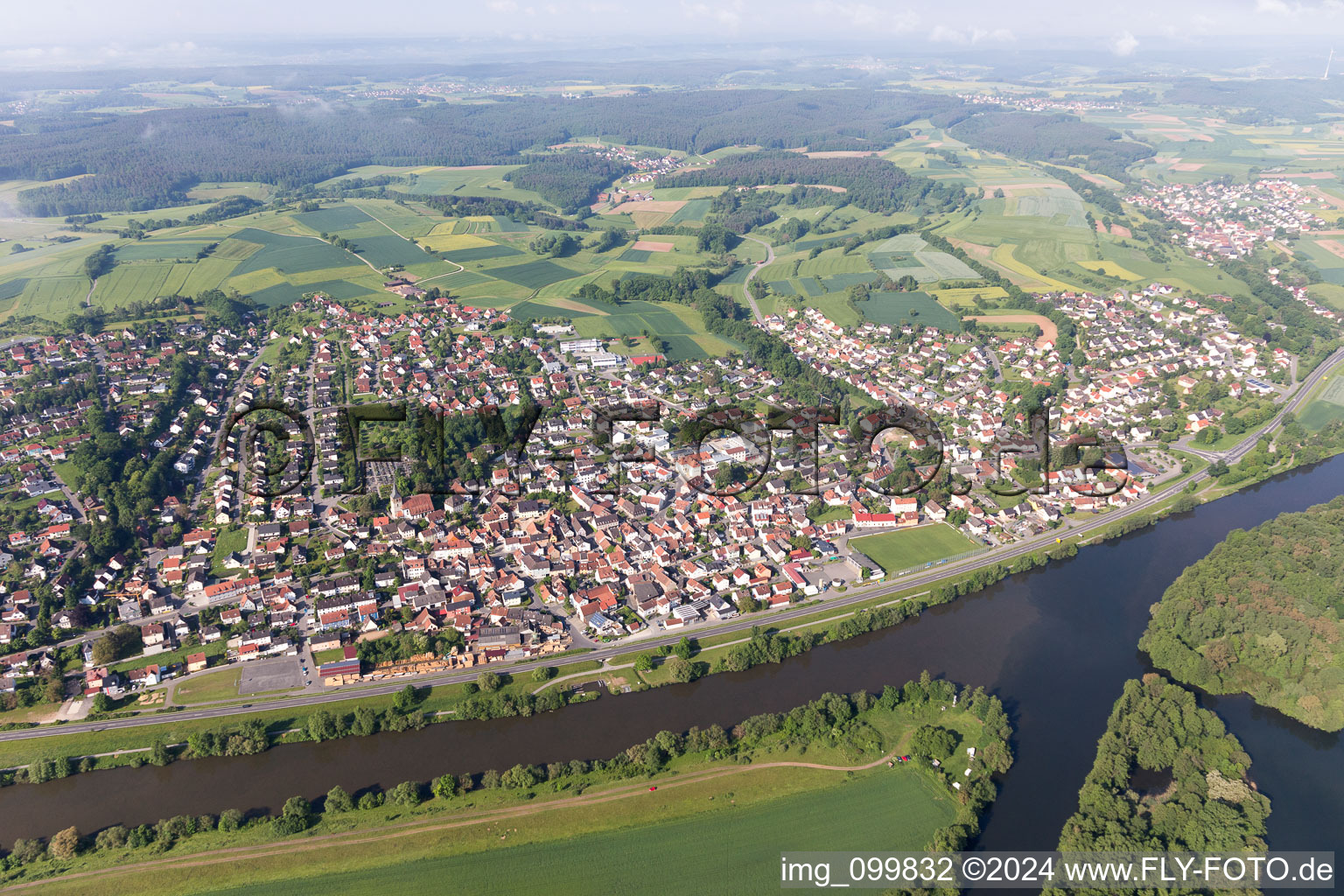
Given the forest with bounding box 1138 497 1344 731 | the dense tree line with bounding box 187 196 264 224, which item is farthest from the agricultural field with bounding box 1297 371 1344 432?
the dense tree line with bounding box 187 196 264 224

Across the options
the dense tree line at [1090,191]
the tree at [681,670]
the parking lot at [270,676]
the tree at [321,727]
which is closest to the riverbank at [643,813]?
the tree at [681,670]

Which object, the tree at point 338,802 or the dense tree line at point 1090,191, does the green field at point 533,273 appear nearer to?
the tree at point 338,802

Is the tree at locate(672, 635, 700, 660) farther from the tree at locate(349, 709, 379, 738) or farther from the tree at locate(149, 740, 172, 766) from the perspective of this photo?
the tree at locate(149, 740, 172, 766)

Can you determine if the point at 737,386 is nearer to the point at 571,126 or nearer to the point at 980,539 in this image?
the point at 980,539

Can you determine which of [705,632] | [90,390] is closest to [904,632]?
[705,632]

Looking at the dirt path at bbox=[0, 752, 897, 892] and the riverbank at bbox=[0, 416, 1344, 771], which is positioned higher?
the riverbank at bbox=[0, 416, 1344, 771]

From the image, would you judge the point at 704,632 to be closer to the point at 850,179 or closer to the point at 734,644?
the point at 734,644

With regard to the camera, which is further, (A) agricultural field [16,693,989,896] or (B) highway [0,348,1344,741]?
(B) highway [0,348,1344,741]
